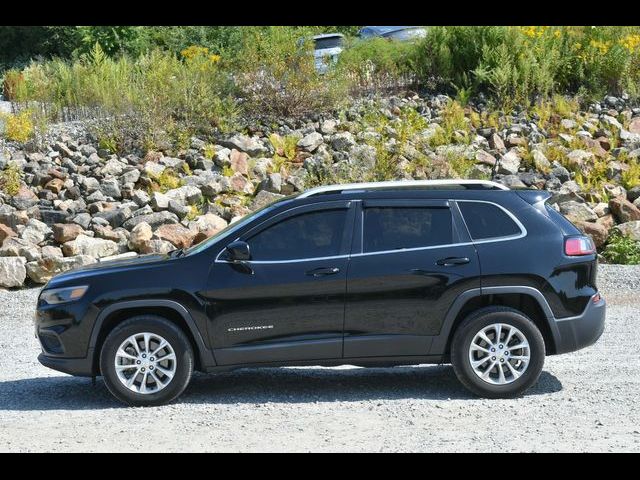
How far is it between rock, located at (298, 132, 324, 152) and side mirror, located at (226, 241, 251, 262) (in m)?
8.94

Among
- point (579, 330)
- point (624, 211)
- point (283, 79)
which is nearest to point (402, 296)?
point (579, 330)

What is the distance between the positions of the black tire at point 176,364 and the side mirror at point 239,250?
0.74m

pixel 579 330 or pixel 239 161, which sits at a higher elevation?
pixel 239 161

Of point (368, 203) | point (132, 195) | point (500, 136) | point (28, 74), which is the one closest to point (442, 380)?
point (368, 203)

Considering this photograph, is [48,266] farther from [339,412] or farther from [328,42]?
[328,42]

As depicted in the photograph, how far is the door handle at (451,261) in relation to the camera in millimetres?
8023

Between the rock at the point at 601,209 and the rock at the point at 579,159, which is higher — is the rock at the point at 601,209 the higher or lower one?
the lower one

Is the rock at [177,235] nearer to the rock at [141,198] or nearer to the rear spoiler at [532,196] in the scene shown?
the rock at [141,198]

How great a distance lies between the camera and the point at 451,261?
803 centimetres

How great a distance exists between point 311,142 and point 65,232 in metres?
4.49

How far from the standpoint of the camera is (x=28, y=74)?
771 inches

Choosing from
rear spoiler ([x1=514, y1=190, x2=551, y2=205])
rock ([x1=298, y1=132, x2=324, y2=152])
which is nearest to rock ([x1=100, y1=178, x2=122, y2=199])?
rock ([x1=298, y1=132, x2=324, y2=152])

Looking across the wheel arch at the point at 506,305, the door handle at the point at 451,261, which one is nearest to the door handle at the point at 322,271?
the door handle at the point at 451,261

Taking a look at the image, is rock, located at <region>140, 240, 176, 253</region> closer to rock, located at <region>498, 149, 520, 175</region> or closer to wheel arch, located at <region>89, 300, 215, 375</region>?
rock, located at <region>498, 149, 520, 175</region>
